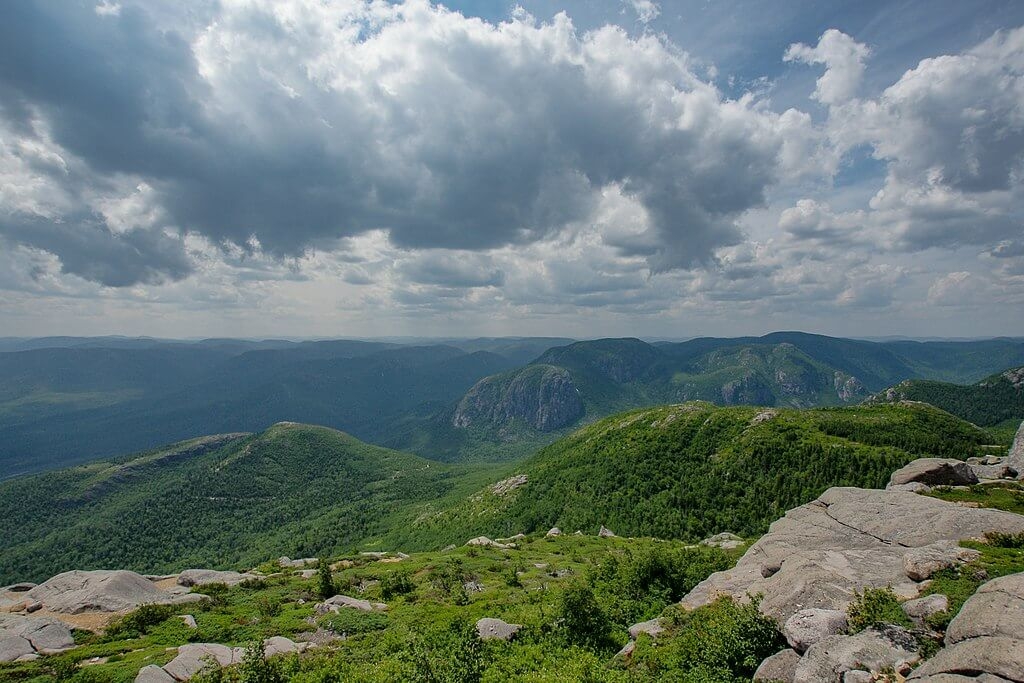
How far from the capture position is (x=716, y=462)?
108688 millimetres

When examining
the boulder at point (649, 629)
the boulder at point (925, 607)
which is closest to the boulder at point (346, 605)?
the boulder at point (649, 629)

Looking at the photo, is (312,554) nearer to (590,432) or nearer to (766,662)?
(590,432)

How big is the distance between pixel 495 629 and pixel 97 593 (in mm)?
39349

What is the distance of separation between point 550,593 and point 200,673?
87.7 ft

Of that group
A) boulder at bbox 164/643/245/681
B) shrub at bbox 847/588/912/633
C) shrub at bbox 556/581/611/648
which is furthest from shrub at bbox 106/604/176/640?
shrub at bbox 847/588/912/633

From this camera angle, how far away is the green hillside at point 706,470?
88250 millimetres

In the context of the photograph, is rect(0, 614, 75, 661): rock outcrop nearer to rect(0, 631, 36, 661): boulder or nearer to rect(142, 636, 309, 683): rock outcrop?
rect(0, 631, 36, 661): boulder

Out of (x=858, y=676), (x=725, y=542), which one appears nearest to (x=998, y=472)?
(x=725, y=542)

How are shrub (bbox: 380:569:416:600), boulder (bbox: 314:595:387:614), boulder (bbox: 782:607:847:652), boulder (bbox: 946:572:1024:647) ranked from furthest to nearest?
shrub (bbox: 380:569:416:600), boulder (bbox: 314:595:387:614), boulder (bbox: 782:607:847:652), boulder (bbox: 946:572:1024:647)

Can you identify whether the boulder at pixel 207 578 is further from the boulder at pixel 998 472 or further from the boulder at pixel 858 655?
the boulder at pixel 998 472

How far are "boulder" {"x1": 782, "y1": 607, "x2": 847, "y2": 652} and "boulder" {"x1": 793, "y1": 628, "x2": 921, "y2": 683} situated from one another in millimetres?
1526

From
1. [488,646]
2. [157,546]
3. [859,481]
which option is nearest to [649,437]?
[859,481]

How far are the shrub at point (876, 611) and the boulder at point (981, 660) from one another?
433 centimetres

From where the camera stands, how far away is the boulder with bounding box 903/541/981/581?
23203 mm
